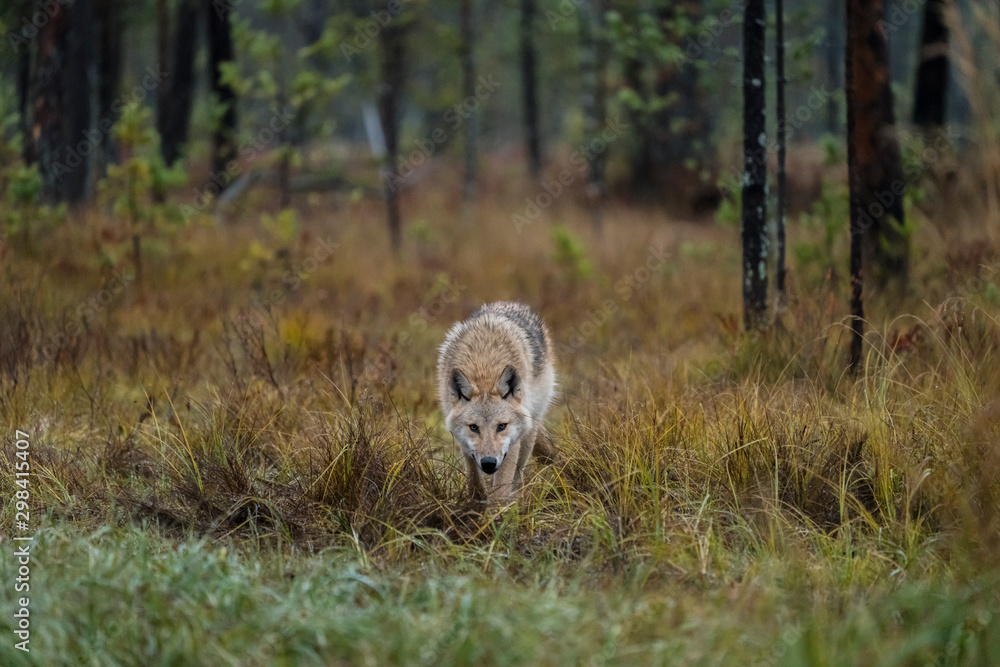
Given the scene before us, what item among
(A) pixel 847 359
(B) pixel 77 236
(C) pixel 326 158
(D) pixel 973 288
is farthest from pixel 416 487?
(C) pixel 326 158

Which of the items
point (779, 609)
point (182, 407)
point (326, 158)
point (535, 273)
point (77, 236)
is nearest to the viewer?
point (779, 609)

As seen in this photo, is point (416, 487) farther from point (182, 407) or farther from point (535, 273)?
point (535, 273)

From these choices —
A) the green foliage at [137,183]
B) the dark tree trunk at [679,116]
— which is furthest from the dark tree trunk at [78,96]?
the dark tree trunk at [679,116]

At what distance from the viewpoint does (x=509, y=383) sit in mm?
5074

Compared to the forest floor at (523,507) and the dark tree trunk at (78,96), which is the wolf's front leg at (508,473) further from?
the dark tree trunk at (78,96)

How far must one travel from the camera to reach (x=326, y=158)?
94.2 feet

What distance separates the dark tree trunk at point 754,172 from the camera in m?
6.75

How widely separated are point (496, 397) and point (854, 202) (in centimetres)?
320

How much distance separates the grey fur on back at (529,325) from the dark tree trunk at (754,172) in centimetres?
169

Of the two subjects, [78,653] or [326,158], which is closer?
[78,653]

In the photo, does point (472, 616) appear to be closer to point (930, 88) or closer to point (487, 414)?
point (487, 414)

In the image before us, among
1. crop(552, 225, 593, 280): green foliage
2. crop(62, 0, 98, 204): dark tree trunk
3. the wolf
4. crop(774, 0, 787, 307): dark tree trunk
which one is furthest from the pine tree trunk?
the wolf

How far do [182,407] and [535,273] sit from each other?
7.34m

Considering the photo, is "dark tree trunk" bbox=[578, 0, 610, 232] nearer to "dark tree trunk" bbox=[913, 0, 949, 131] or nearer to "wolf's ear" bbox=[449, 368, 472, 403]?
"dark tree trunk" bbox=[913, 0, 949, 131]
